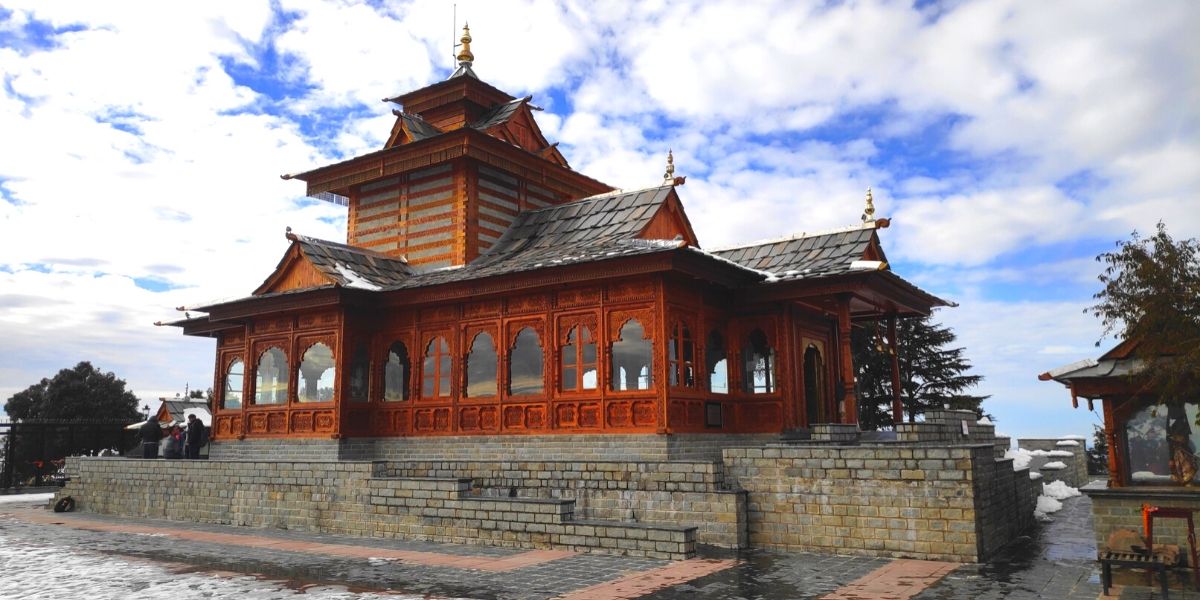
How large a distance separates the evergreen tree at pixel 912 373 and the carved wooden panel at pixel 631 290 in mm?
15991

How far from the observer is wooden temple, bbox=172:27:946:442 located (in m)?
15.6

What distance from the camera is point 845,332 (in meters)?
15.4

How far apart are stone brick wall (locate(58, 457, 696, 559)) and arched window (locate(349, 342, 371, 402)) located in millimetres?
2887

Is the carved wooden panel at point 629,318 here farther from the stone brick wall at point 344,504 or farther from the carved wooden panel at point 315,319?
the carved wooden panel at point 315,319

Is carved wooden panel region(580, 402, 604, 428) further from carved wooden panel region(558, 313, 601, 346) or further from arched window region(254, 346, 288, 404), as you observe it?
arched window region(254, 346, 288, 404)

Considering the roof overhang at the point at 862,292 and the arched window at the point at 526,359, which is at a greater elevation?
the roof overhang at the point at 862,292

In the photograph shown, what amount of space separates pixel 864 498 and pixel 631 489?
3.56 metres

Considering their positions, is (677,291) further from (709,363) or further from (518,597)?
(518,597)

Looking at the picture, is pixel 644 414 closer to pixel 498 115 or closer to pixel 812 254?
pixel 812 254

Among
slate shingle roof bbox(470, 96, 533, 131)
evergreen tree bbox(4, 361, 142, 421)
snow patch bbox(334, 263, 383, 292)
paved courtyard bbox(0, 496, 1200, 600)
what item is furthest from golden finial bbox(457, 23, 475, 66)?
evergreen tree bbox(4, 361, 142, 421)

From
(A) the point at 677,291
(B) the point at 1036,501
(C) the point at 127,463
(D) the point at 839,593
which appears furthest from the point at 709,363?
(C) the point at 127,463

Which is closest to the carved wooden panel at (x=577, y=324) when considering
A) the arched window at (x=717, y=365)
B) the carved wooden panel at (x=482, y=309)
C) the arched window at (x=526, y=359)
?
the carved wooden panel at (x=482, y=309)

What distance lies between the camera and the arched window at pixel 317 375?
1912 centimetres

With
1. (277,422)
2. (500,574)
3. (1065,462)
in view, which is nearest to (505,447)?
(277,422)
